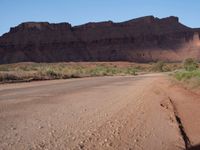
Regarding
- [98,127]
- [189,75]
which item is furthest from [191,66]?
[98,127]

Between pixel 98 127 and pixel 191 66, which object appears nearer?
pixel 98 127

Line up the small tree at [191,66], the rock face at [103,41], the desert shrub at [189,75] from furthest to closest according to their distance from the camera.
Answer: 1. the rock face at [103,41]
2. the small tree at [191,66]
3. the desert shrub at [189,75]

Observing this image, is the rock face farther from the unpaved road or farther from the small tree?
the unpaved road

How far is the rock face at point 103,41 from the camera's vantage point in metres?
146

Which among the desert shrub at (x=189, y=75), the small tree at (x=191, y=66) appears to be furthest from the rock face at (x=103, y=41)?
the desert shrub at (x=189, y=75)

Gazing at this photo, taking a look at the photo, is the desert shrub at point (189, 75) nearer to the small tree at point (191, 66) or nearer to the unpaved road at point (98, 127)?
the small tree at point (191, 66)

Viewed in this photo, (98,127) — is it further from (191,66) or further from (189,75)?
(191,66)

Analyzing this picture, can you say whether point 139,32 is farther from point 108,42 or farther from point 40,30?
point 40,30

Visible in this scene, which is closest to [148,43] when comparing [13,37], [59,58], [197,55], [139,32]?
[139,32]

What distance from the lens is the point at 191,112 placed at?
13742 mm

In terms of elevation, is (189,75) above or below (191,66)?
above

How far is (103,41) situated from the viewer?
153 meters

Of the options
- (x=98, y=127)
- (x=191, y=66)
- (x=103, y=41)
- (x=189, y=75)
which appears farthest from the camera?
(x=103, y=41)

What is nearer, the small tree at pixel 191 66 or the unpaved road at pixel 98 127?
the unpaved road at pixel 98 127
